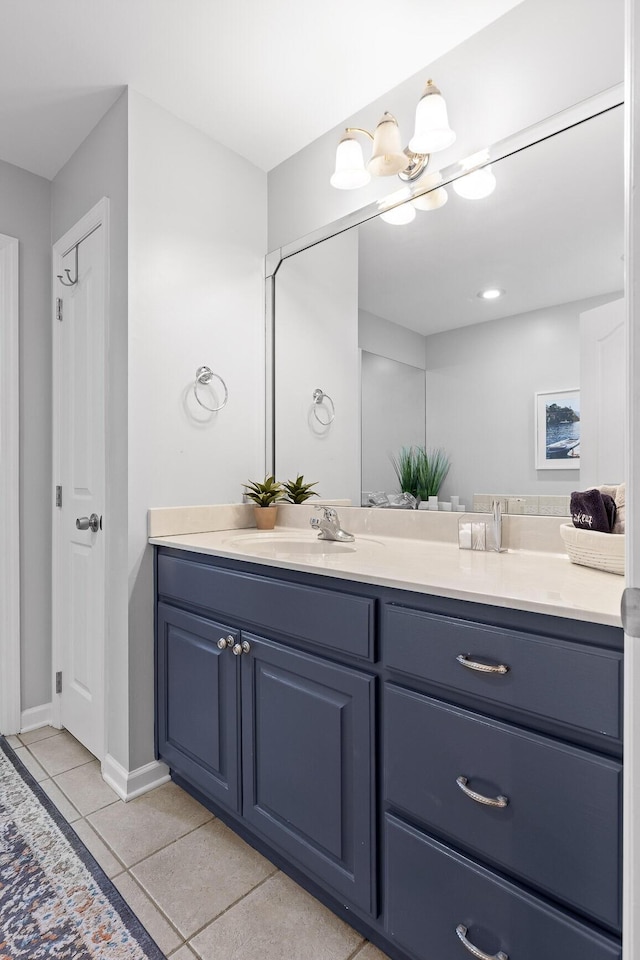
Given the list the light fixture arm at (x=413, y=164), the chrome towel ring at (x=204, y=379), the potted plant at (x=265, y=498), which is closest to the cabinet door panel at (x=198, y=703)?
the potted plant at (x=265, y=498)

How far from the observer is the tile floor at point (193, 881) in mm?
1204

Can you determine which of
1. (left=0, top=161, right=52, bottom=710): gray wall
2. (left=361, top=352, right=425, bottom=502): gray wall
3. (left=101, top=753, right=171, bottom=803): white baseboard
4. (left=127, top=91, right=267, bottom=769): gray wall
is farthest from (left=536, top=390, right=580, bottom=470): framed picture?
(left=0, top=161, right=52, bottom=710): gray wall

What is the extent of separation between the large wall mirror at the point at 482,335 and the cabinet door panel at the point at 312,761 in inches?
29.4

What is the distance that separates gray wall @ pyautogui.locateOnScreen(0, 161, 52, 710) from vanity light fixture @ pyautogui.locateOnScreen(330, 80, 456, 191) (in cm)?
138

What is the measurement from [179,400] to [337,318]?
0.69 meters

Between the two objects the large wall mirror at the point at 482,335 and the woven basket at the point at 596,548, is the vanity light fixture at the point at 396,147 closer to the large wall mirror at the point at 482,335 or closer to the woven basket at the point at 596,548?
the large wall mirror at the point at 482,335

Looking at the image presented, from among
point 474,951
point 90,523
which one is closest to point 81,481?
point 90,523

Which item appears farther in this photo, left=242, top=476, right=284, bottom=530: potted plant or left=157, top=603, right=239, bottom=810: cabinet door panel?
left=242, top=476, right=284, bottom=530: potted plant

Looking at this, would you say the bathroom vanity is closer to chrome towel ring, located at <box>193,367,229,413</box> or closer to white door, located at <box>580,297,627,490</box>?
white door, located at <box>580,297,627,490</box>

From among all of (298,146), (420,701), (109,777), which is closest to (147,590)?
(109,777)

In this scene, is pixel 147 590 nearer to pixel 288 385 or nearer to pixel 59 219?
pixel 288 385

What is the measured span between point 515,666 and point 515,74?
1.58m

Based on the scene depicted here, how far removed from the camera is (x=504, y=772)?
895mm

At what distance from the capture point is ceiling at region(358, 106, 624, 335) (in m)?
1.33
